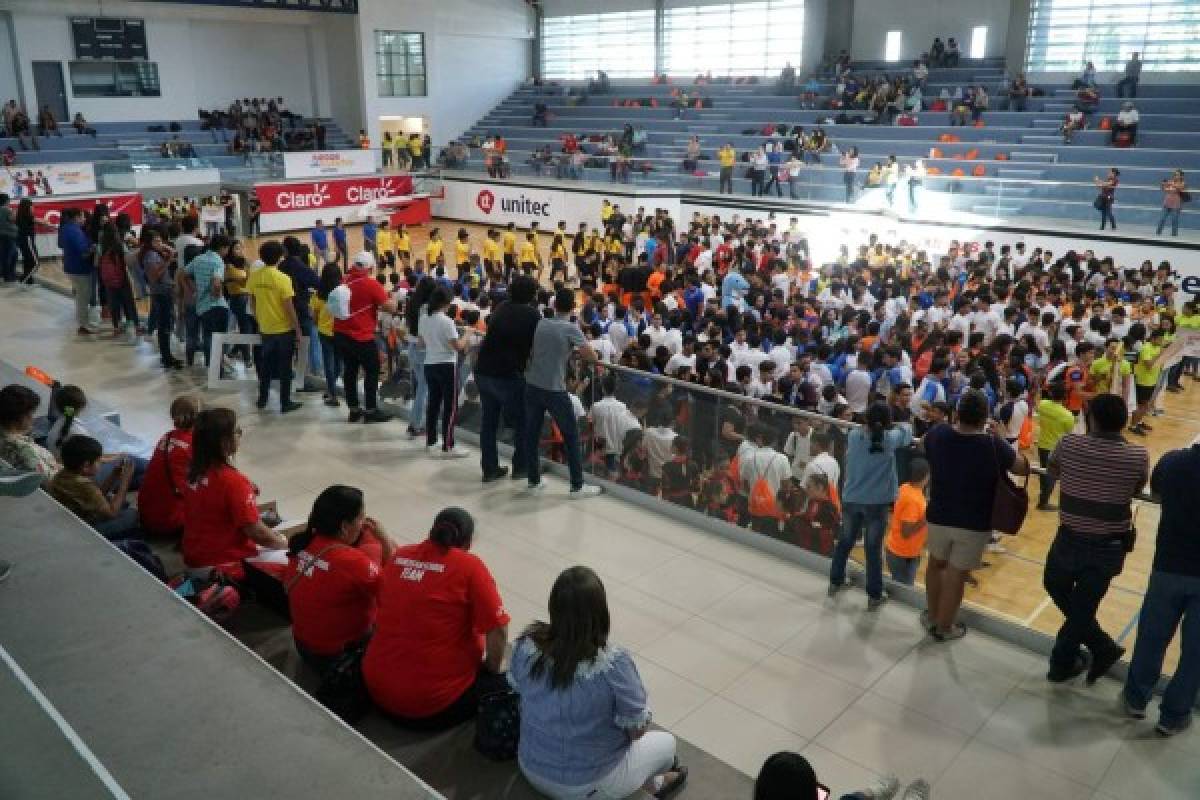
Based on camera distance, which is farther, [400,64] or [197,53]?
[400,64]

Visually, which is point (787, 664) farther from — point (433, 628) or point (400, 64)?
point (400, 64)

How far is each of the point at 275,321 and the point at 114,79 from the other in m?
27.5

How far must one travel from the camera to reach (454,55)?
120ft

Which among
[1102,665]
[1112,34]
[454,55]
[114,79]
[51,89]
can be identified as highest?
→ [454,55]

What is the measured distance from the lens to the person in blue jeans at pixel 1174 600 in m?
4.52

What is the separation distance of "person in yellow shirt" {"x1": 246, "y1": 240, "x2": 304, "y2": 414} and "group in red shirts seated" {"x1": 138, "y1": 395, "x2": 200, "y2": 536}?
360 cm

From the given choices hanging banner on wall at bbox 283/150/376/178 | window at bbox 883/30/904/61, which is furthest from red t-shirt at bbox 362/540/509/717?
window at bbox 883/30/904/61

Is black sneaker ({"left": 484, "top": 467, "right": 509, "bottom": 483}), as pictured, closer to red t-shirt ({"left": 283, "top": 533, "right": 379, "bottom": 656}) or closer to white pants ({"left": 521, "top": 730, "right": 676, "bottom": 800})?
red t-shirt ({"left": 283, "top": 533, "right": 379, "bottom": 656})

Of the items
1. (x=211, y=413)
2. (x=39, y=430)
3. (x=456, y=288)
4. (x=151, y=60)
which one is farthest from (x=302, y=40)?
(x=211, y=413)

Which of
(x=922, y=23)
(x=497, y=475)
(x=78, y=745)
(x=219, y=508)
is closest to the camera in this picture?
(x=78, y=745)

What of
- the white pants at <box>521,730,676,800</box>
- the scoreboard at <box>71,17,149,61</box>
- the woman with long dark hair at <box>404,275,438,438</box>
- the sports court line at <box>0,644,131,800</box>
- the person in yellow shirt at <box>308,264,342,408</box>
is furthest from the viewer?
the scoreboard at <box>71,17,149,61</box>

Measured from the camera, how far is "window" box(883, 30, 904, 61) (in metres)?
31.0

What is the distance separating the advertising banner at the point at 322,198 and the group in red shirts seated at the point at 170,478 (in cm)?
2142

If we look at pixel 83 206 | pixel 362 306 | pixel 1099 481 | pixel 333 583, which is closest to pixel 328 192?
pixel 83 206
